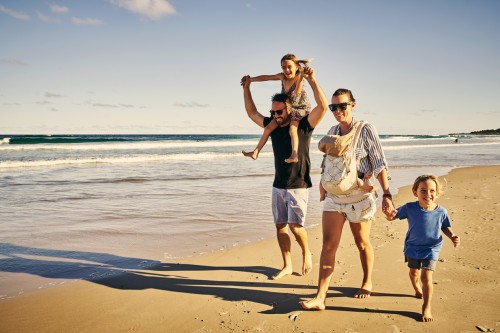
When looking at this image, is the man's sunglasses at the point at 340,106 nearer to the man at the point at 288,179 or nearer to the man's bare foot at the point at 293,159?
the man at the point at 288,179

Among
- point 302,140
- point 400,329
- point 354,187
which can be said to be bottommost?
point 400,329

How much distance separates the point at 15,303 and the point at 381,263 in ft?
13.1

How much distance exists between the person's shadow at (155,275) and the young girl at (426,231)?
319 mm

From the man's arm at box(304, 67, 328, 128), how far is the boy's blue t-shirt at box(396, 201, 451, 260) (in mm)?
1297

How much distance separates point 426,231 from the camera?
3.36 m

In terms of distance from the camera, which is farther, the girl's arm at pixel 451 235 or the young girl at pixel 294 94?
the young girl at pixel 294 94

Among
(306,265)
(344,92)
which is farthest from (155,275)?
(344,92)

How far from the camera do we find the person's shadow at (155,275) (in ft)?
12.7

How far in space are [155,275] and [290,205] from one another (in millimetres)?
1763

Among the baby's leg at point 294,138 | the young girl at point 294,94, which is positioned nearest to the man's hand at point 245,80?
the young girl at point 294,94

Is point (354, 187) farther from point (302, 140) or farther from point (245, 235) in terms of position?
point (245, 235)

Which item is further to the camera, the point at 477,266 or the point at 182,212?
the point at 182,212

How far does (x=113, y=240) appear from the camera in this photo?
5910 millimetres

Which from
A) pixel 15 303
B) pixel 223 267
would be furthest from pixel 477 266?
pixel 15 303
